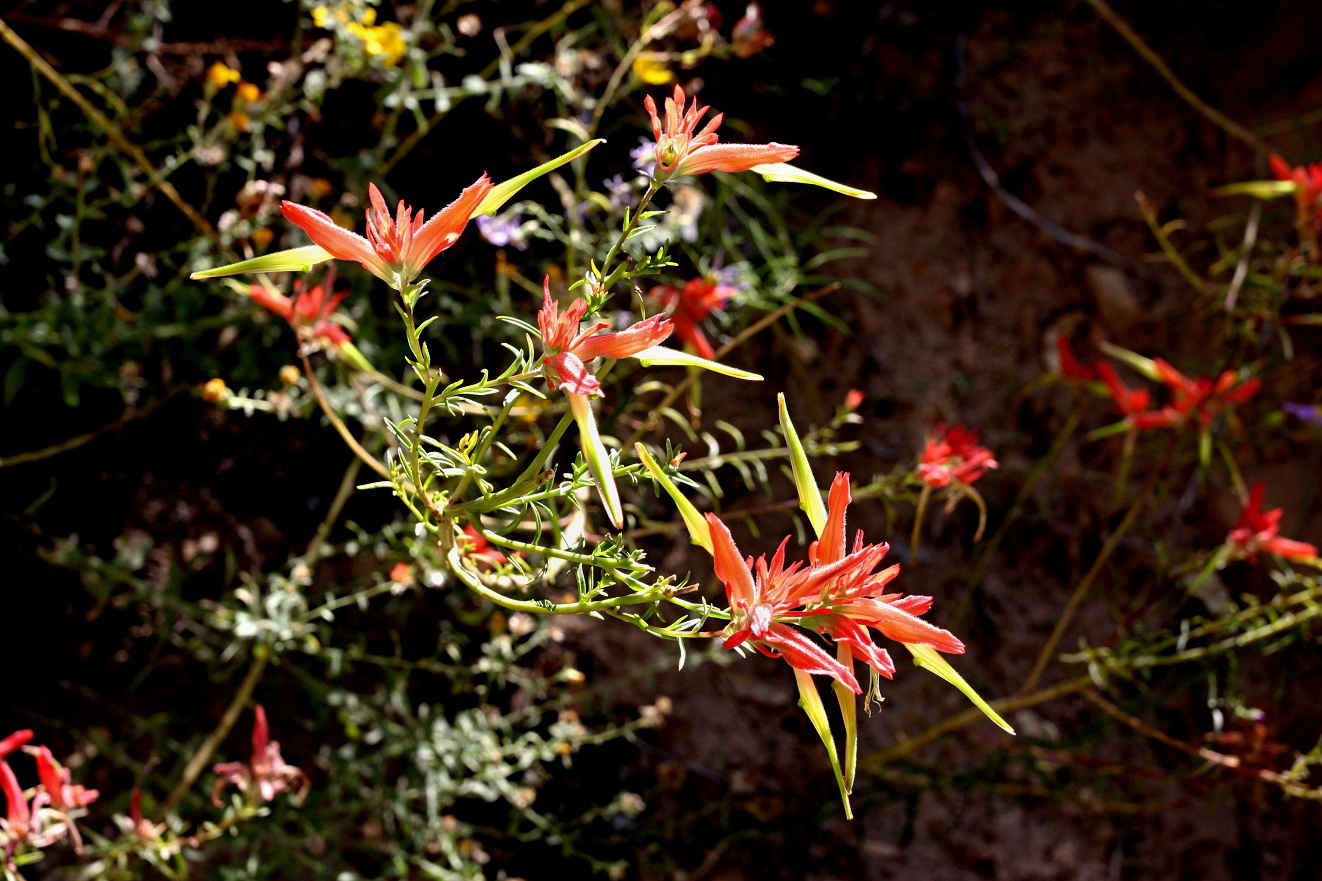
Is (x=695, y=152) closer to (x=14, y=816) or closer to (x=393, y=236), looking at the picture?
(x=393, y=236)

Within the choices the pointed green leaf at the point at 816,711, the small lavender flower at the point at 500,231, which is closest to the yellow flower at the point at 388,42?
the small lavender flower at the point at 500,231

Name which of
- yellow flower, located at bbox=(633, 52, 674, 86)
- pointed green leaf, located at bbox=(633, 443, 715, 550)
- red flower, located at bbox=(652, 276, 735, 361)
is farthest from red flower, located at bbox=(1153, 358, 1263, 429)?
pointed green leaf, located at bbox=(633, 443, 715, 550)

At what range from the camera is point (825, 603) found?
0.63 metres

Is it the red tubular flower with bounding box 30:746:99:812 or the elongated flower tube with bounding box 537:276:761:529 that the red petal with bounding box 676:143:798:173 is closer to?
the elongated flower tube with bounding box 537:276:761:529

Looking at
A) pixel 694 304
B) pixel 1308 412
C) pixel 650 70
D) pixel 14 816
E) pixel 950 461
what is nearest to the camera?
pixel 14 816

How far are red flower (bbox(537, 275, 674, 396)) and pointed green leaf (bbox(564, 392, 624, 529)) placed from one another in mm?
17

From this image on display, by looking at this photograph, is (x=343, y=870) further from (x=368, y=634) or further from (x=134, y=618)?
(x=134, y=618)

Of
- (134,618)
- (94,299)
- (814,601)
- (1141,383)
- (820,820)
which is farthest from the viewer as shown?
(1141,383)

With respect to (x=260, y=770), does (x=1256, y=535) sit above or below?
below

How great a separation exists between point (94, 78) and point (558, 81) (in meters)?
0.62

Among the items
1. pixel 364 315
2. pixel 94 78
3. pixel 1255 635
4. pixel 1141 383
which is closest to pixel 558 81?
pixel 364 315

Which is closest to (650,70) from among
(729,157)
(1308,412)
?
(729,157)

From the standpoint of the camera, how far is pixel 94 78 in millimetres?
1331

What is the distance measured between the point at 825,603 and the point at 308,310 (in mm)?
715
